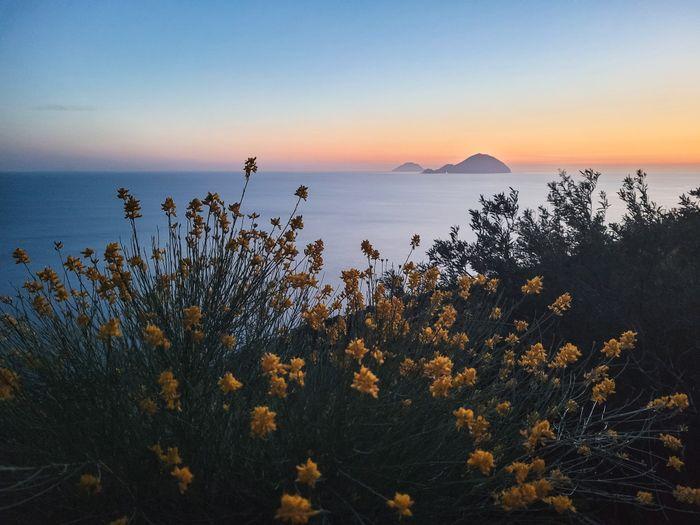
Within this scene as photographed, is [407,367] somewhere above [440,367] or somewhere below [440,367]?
below

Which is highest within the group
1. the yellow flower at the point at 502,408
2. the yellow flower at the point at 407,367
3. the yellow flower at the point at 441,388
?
the yellow flower at the point at 441,388

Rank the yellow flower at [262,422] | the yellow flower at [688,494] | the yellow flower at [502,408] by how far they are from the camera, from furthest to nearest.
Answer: the yellow flower at [502,408], the yellow flower at [688,494], the yellow flower at [262,422]

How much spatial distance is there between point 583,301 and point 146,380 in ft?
13.3

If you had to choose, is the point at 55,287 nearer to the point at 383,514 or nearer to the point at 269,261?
the point at 269,261

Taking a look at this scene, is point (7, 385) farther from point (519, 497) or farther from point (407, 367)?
point (519, 497)

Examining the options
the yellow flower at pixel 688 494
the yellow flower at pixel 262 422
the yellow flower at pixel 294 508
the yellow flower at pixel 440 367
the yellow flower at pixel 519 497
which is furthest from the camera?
the yellow flower at pixel 688 494

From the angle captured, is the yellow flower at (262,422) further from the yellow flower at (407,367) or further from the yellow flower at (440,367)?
the yellow flower at (407,367)

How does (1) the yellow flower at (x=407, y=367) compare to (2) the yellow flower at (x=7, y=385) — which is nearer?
(2) the yellow flower at (x=7, y=385)

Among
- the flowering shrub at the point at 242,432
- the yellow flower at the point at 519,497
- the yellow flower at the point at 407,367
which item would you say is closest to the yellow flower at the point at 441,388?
the flowering shrub at the point at 242,432

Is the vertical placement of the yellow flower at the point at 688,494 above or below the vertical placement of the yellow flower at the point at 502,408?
below

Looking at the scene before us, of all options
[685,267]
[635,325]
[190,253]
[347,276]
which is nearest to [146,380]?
[190,253]

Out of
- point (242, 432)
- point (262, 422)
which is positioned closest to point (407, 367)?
point (242, 432)

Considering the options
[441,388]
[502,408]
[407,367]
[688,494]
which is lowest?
[688,494]

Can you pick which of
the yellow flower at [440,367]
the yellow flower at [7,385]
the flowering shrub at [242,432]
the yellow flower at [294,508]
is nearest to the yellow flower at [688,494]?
the flowering shrub at [242,432]
